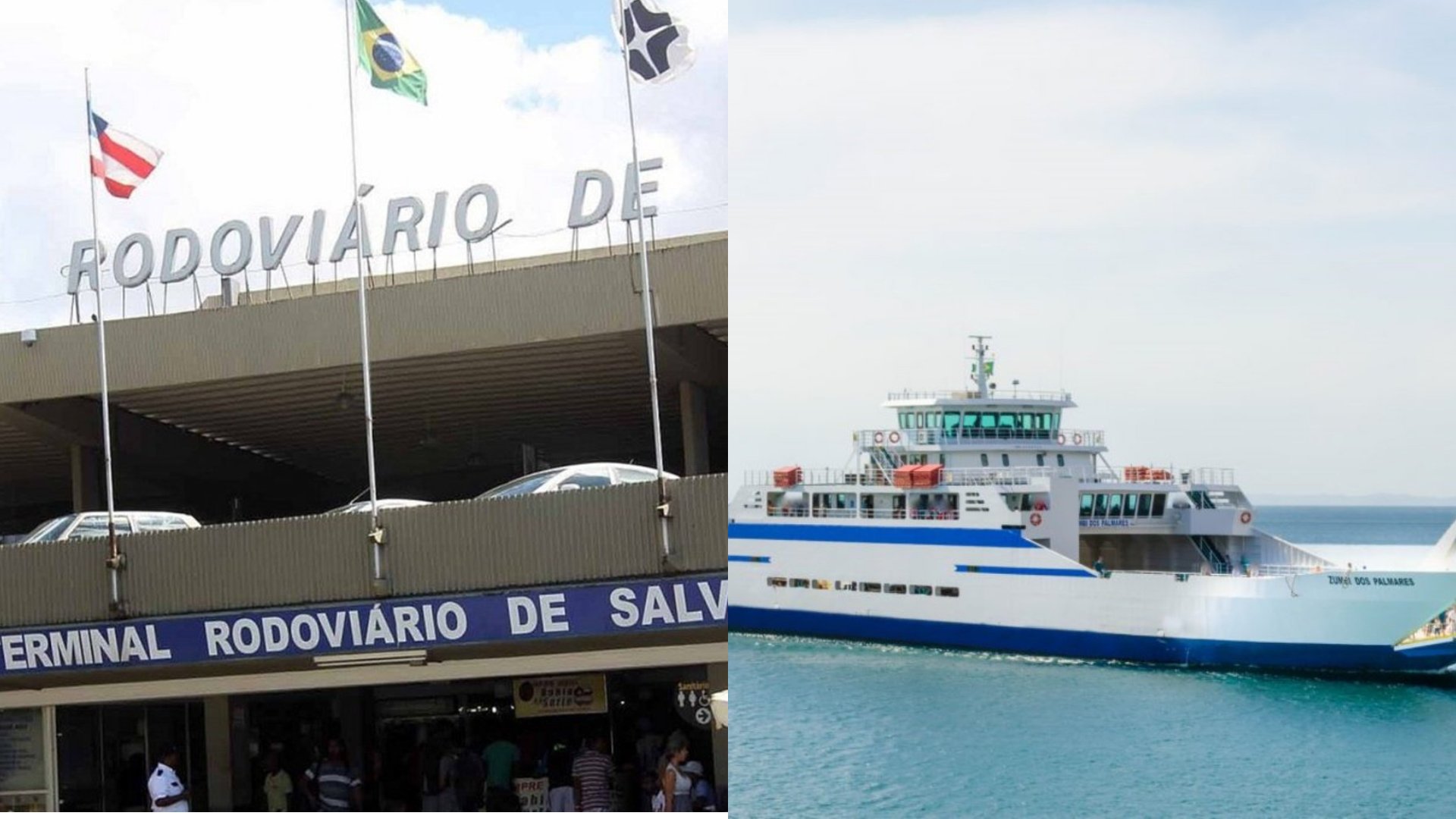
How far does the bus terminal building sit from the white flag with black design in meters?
1.92

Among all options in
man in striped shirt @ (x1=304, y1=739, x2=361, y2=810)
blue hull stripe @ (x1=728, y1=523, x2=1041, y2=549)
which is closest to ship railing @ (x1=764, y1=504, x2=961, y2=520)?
blue hull stripe @ (x1=728, y1=523, x2=1041, y2=549)

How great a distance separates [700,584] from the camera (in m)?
13.6

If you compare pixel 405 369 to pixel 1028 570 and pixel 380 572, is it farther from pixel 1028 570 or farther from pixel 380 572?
pixel 1028 570

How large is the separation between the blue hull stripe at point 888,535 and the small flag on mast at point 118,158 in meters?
19.4

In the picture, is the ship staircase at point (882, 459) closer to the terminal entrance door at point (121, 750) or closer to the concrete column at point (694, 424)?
the concrete column at point (694, 424)

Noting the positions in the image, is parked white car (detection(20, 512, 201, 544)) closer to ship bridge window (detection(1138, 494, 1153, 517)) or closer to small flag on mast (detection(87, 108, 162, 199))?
small flag on mast (detection(87, 108, 162, 199))

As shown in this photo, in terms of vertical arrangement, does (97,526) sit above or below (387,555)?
above

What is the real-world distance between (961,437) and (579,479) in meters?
23.7

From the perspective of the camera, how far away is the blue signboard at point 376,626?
539 inches

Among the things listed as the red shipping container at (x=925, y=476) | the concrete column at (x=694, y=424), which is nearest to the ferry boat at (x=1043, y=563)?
the red shipping container at (x=925, y=476)

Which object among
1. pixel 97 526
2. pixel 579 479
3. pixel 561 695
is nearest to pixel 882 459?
pixel 561 695

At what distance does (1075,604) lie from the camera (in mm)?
32719

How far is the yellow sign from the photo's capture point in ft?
53.1

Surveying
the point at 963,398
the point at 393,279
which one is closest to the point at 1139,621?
the point at 963,398
